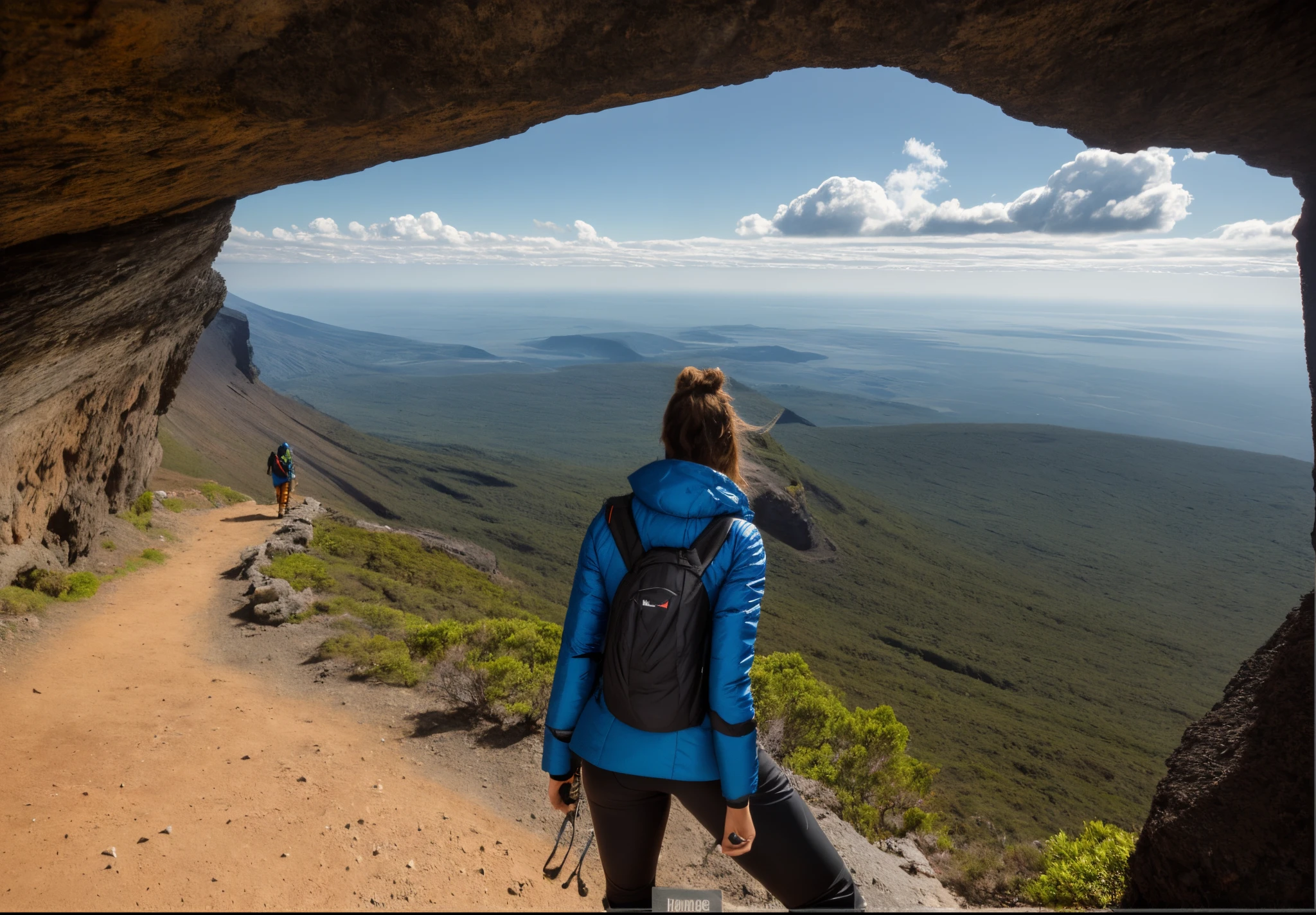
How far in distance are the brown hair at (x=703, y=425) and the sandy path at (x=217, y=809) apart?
13.5 feet

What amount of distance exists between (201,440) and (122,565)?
134ft

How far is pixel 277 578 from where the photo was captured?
12.0 m

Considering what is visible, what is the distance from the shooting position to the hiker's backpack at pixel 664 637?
2549 millimetres

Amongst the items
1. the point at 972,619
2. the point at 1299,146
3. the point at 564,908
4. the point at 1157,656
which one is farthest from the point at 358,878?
the point at 1157,656

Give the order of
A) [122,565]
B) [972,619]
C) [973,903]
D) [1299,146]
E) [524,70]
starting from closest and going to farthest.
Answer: [524,70] < [1299,146] < [973,903] < [122,565] < [972,619]

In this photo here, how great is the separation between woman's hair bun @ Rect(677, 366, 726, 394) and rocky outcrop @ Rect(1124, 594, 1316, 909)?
4717 millimetres

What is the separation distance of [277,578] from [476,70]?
37.2 ft

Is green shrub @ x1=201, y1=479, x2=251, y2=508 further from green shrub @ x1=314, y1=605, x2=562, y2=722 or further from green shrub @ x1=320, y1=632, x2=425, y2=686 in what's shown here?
green shrub @ x1=320, y1=632, x2=425, y2=686

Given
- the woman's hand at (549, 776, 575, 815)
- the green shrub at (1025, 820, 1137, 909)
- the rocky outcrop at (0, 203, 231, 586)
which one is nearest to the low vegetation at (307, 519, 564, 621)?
the rocky outcrop at (0, 203, 231, 586)

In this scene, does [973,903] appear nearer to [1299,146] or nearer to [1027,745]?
[1299,146]

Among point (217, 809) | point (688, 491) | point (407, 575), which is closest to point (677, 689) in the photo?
point (688, 491)

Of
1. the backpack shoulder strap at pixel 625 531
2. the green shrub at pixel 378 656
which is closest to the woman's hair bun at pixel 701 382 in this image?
the backpack shoulder strap at pixel 625 531

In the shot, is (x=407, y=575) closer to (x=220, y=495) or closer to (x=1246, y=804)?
(x=220, y=495)

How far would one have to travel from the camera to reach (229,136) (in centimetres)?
366
